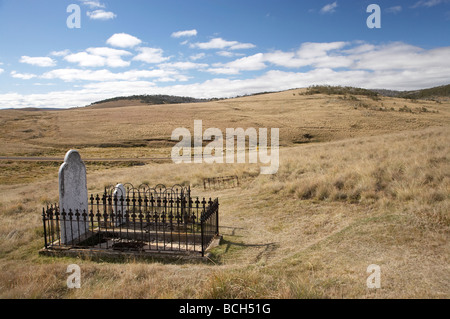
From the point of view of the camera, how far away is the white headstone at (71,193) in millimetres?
8544

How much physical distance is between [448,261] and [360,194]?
167 inches

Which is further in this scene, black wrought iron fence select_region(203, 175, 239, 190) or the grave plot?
black wrought iron fence select_region(203, 175, 239, 190)

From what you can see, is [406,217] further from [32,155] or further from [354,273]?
[32,155]

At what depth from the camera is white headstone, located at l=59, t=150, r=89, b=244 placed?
28.0 feet

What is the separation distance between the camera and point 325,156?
54.1 ft

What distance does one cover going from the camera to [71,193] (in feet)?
29.2
